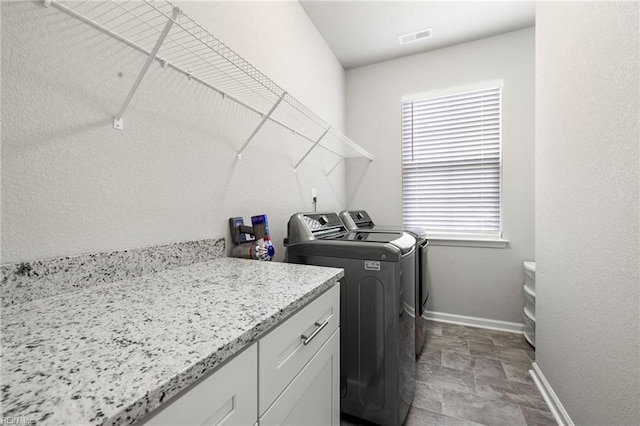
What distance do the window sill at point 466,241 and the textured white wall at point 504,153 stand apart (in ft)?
0.17

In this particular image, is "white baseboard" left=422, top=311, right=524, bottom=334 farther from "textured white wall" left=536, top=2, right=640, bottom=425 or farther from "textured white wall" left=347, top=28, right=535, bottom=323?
"textured white wall" left=536, top=2, right=640, bottom=425

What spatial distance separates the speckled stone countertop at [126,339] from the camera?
36 centimetres

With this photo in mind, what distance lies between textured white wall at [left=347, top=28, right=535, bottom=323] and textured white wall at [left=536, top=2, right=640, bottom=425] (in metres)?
0.97

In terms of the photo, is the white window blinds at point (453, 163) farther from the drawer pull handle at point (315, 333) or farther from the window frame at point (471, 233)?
the drawer pull handle at point (315, 333)

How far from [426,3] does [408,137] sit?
→ 1.18 meters

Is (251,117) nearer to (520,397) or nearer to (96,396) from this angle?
(96,396)

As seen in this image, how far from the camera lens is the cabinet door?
724 mm

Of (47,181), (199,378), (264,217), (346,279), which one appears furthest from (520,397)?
(47,181)

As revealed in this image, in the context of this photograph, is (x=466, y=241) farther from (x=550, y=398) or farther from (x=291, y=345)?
(x=291, y=345)

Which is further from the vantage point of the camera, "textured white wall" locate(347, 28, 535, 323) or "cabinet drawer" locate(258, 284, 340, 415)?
"textured white wall" locate(347, 28, 535, 323)

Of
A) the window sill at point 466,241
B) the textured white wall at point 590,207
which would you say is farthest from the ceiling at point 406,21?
the window sill at point 466,241

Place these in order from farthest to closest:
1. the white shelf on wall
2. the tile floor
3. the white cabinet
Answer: the tile floor < the white shelf on wall < the white cabinet

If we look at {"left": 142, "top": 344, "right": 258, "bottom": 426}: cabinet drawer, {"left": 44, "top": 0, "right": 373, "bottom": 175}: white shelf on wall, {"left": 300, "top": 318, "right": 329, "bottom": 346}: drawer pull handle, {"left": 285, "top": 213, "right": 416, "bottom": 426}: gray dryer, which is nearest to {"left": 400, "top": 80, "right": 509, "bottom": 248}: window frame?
{"left": 285, "top": 213, "right": 416, "bottom": 426}: gray dryer

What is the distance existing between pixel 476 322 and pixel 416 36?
2.84 meters
